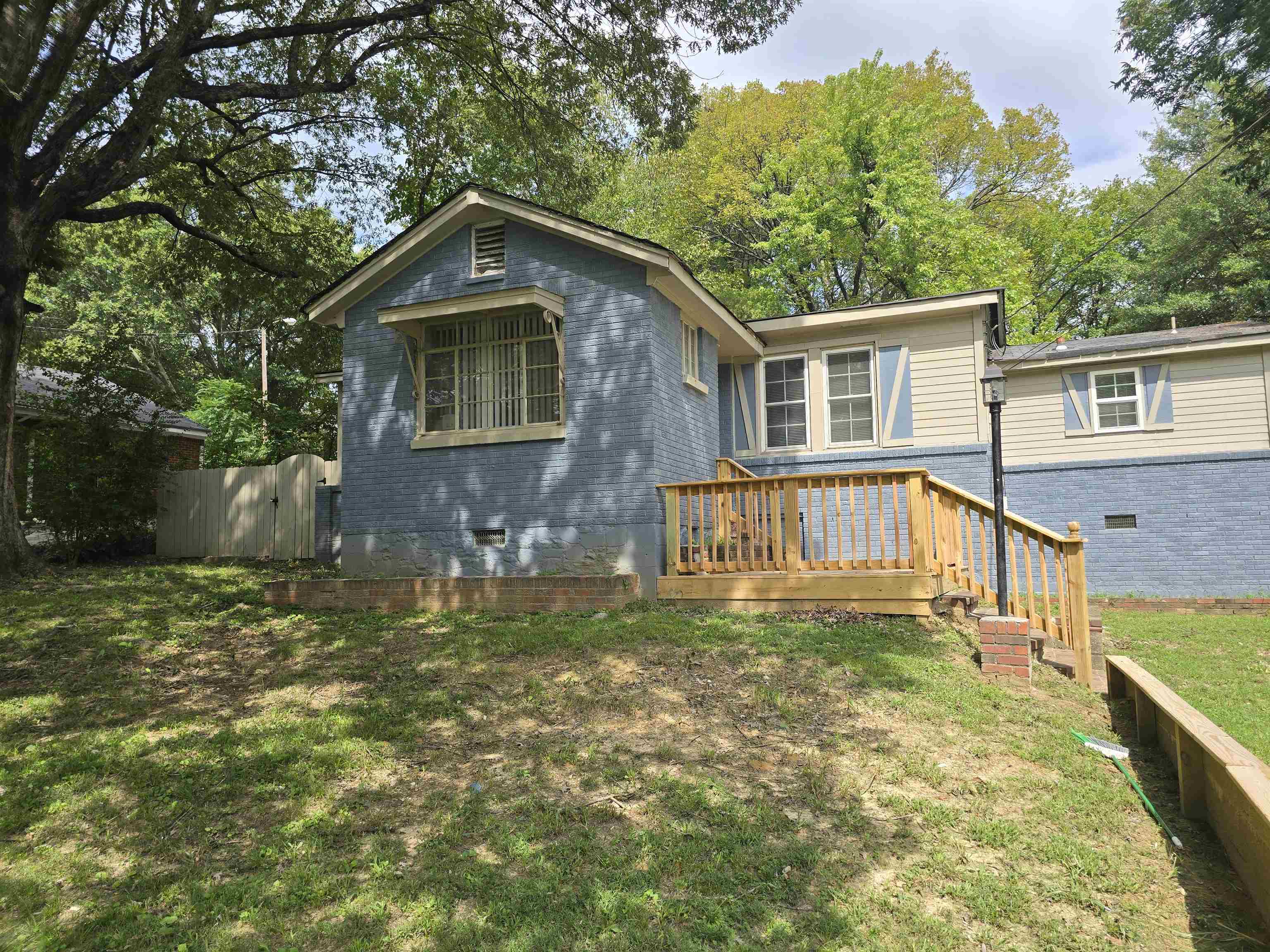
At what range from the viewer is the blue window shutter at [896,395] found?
12773mm

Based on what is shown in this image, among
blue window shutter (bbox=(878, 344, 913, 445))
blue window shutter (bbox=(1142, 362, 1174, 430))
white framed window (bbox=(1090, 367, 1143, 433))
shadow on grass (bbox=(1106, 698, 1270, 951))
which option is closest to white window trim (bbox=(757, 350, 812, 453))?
blue window shutter (bbox=(878, 344, 913, 445))

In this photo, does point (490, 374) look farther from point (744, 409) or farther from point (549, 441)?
point (744, 409)

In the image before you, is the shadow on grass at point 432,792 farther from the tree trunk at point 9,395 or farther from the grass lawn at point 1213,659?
the tree trunk at point 9,395

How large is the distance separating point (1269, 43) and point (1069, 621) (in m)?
15.2

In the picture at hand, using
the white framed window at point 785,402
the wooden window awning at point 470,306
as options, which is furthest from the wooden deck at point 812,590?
the white framed window at point 785,402

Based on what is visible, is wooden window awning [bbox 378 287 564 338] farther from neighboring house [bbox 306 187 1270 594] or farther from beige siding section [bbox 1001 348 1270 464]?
beige siding section [bbox 1001 348 1270 464]

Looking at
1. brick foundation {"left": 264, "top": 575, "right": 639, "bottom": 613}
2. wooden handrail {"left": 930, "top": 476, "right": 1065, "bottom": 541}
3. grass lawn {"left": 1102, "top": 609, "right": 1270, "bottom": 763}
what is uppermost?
wooden handrail {"left": 930, "top": 476, "right": 1065, "bottom": 541}

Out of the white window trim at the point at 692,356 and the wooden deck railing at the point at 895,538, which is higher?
the white window trim at the point at 692,356

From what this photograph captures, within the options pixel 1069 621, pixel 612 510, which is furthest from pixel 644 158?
pixel 1069 621

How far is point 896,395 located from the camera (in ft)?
42.0

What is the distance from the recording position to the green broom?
172 inches

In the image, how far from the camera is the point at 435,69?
15109 mm

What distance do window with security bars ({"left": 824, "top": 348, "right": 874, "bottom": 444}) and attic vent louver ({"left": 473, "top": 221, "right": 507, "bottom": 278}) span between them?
5656 millimetres

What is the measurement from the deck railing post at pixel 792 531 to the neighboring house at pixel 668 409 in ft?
5.68
